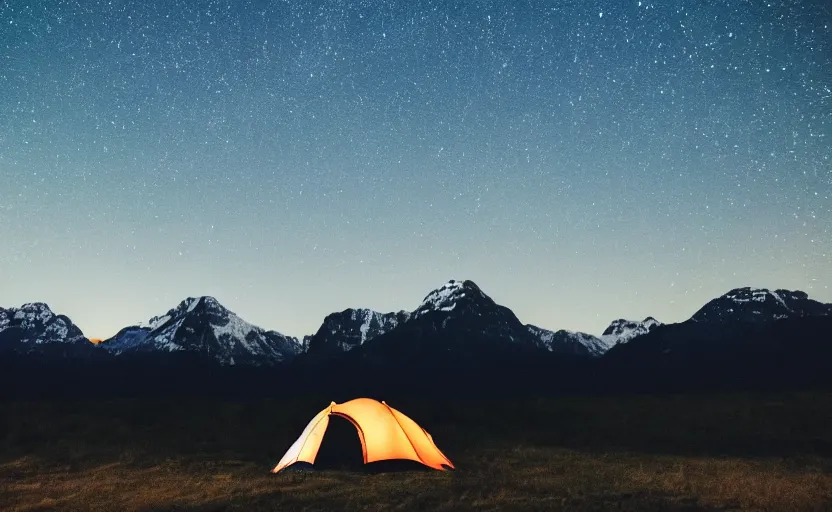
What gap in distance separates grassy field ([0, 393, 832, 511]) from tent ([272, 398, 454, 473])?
739mm

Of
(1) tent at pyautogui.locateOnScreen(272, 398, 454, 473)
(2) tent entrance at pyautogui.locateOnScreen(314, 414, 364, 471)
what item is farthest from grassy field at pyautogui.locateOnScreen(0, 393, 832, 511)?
(1) tent at pyautogui.locateOnScreen(272, 398, 454, 473)

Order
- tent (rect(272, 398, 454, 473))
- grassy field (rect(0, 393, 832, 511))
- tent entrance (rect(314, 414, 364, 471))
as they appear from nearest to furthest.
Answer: grassy field (rect(0, 393, 832, 511))
tent entrance (rect(314, 414, 364, 471))
tent (rect(272, 398, 454, 473))

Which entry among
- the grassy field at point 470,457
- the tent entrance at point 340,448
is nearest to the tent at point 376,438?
the tent entrance at point 340,448

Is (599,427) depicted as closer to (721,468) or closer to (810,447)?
(810,447)

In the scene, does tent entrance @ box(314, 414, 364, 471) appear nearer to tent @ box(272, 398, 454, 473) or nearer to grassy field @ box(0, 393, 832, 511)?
tent @ box(272, 398, 454, 473)

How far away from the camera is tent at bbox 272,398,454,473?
1659 cm

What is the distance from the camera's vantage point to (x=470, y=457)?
2038 centimetres

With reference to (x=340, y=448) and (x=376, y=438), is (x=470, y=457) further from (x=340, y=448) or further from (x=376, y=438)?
(x=340, y=448)

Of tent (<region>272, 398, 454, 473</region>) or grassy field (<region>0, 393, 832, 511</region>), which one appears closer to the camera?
grassy field (<region>0, 393, 832, 511</region>)

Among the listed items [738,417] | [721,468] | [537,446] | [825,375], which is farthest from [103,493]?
[825,375]

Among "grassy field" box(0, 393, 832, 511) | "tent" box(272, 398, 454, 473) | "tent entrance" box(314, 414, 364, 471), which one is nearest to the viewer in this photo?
"grassy field" box(0, 393, 832, 511)

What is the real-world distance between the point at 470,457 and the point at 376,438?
209 inches

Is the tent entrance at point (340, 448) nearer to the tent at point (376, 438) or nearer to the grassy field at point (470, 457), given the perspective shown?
the tent at point (376, 438)

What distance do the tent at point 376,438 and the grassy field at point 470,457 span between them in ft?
2.42
